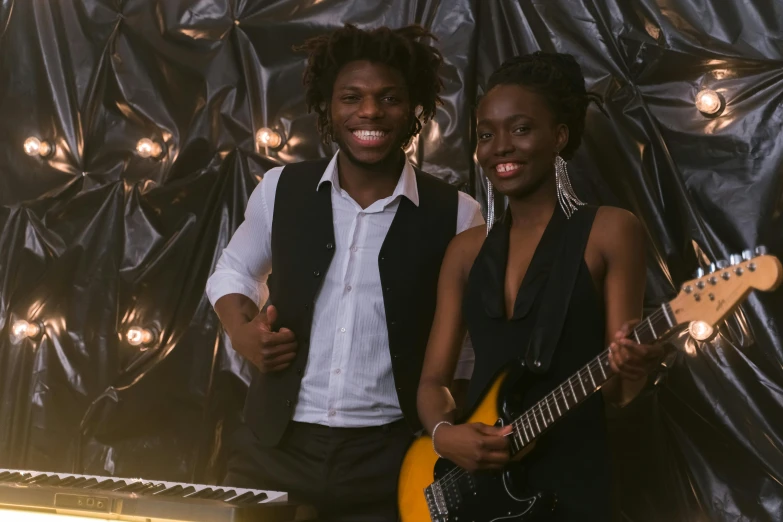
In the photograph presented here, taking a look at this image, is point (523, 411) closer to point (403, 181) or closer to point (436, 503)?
point (436, 503)

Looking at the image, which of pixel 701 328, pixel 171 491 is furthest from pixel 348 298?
pixel 701 328

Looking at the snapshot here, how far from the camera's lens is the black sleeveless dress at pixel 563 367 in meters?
1.91

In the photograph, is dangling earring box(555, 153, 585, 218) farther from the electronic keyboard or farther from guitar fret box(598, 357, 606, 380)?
the electronic keyboard

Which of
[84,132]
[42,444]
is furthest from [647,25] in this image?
[42,444]

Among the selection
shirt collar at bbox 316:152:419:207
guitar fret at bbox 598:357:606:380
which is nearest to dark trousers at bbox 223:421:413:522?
shirt collar at bbox 316:152:419:207

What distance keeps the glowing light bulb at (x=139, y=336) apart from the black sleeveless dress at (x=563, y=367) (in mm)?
1674

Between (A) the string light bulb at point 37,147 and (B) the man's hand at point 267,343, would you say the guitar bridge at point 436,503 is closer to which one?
(B) the man's hand at point 267,343

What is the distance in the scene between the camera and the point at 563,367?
76.3 inches

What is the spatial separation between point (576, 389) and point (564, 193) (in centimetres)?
52

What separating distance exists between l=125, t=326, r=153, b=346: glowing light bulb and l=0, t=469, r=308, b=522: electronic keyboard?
1.05 m

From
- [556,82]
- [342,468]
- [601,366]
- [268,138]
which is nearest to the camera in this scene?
[601,366]

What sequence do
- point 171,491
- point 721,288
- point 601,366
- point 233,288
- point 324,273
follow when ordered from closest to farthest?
1. point 721,288
2. point 601,366
3. point 171,491
4. point 324,273
5. point 233,288

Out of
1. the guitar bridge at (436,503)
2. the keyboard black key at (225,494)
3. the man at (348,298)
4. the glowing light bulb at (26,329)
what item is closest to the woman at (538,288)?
the guitar bridge at (436,503)

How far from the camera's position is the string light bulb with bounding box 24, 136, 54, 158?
138 inches
